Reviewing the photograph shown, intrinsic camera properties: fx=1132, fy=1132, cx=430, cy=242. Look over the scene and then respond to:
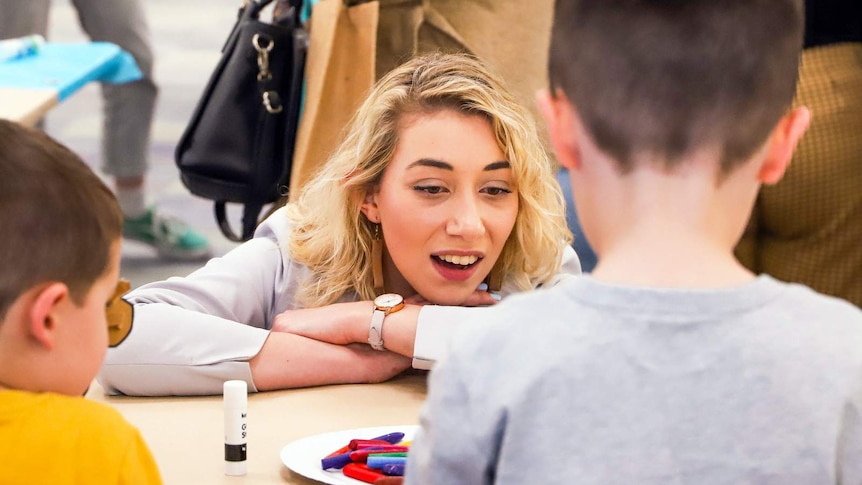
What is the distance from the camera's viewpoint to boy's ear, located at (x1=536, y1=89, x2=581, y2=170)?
927mm

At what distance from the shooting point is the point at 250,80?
2.77 meters

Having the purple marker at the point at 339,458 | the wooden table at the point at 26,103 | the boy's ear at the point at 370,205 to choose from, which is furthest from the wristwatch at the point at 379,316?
the wooden table at the point at 26,103

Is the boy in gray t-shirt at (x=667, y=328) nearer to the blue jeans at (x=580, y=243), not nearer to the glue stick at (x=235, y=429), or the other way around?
the glue stick at (x=235, y=429)

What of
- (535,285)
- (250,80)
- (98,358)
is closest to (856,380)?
(98,358)

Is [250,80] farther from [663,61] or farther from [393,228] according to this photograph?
[663,61]

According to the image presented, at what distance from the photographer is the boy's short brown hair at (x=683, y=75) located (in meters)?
0.86

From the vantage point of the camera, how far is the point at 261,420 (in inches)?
65.0

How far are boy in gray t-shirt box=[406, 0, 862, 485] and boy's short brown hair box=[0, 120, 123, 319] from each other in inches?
14.5

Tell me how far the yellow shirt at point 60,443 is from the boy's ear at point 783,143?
612 mm

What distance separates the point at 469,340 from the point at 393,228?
1174mm

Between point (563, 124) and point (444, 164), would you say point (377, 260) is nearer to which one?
point (444, 164)

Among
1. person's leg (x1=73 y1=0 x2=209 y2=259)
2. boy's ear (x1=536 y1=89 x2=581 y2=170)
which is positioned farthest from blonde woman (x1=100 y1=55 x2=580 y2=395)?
person's leg (x1=73 y1=0 x2=209 y2=259)

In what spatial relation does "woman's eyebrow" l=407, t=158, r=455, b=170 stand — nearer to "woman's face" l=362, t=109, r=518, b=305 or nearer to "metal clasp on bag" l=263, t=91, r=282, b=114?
"woman's face" l=362, t=109, r=518, b=305

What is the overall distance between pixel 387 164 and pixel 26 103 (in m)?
1.41
